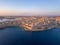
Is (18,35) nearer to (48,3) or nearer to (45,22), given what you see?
(45,22)

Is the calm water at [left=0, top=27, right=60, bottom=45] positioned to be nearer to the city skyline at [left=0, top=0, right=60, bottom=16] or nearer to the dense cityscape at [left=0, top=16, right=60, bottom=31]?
the dense cityscape at [left=0, top=16, right=60, bottom=31]

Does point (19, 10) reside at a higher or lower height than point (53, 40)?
higher

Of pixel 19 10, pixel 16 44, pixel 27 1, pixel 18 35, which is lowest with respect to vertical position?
pixel 16 44

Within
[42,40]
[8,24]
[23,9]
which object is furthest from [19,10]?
[42,40]

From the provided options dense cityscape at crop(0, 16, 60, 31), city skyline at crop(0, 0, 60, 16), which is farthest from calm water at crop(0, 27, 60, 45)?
city skyline at crop(0, 0, 60, 16)

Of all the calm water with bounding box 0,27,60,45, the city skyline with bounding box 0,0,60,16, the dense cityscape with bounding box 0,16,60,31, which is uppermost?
the city skyline with bounding box 0,0,60,16

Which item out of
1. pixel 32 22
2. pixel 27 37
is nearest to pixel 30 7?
pixel 32 22
